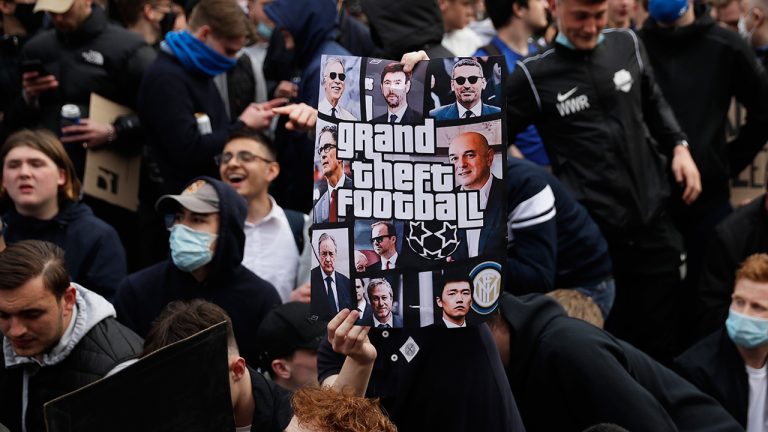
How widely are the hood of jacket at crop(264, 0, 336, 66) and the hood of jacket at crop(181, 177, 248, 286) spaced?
1739mm

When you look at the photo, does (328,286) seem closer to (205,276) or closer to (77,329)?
(77,329)

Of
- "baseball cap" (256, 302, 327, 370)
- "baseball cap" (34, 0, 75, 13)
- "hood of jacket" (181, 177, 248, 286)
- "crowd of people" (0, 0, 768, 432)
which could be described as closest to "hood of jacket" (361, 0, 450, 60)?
"crowd of people" (0, 0, 768, 432)

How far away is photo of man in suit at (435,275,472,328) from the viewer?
3504mm

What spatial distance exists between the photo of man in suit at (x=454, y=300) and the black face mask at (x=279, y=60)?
167 inches

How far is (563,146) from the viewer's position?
20.4ft

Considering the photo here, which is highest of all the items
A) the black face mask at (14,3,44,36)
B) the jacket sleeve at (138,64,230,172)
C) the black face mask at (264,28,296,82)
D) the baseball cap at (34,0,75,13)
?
the black face mask at (14,3,44,36)

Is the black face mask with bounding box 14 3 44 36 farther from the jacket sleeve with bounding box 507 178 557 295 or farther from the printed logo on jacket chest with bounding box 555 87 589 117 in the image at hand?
the jacket sleeve with bounding box 507 178 557 295

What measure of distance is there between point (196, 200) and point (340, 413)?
8.41ft

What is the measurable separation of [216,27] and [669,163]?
259 centimetres

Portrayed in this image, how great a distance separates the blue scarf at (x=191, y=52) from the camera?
6676mm

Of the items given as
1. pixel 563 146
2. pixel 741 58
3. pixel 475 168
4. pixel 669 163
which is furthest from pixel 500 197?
pixel 741 58

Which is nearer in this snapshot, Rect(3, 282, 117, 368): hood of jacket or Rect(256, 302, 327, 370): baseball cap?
Rect(3, 282, 117, 368): hood of jacket

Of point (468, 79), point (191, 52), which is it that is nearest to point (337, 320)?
point (468, 79)

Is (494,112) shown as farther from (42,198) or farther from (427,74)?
(42,198)
